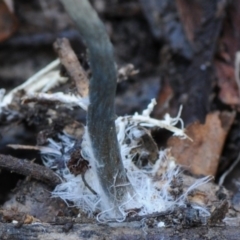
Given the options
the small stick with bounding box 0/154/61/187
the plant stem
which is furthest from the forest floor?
the plant stem

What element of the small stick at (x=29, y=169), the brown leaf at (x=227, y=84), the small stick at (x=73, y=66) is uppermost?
the small stick at (x=73, y=66)

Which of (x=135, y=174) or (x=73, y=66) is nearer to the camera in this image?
(x=135, y=174)

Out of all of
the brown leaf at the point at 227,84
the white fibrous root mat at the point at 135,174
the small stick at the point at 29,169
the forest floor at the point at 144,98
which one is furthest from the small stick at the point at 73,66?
the brown leaf at the point at 227,84

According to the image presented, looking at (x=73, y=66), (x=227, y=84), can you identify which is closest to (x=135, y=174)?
(x=73, y=66)

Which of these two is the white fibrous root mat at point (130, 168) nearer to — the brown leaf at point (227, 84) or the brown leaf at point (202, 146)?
the brown leaf at point (202, 146)

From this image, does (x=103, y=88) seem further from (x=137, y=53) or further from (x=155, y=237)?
(x=137, y=53)

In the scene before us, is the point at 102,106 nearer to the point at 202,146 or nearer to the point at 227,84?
the point at 202,146

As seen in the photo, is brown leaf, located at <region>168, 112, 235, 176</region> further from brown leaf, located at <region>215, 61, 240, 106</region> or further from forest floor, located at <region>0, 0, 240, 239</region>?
brown leaf, located at <region>215, 61, 240, 106</region>
